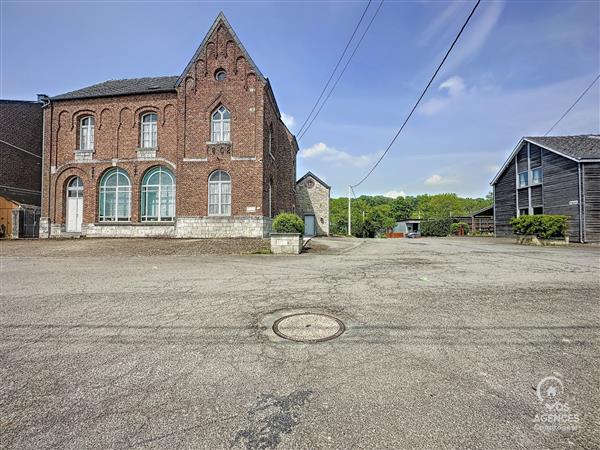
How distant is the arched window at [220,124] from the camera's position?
17625 mm

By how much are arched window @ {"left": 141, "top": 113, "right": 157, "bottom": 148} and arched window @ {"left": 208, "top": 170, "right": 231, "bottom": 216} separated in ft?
17.3

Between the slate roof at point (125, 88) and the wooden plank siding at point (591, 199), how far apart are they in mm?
27574

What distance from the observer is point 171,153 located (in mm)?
18359

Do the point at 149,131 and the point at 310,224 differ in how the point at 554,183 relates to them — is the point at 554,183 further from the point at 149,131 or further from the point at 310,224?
the point at 149,131

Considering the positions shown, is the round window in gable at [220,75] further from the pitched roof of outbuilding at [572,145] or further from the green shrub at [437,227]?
the green shrub at [437,227]

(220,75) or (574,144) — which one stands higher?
(220,75)

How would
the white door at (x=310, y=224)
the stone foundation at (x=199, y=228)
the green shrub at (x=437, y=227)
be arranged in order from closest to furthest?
the stone foundation at (x=199, y=228), the white door at (x=310, y=224), the green shrub at (x=437, y=227)

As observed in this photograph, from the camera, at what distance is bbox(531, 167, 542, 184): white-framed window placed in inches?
878

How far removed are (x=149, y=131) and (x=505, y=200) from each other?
30.3 m

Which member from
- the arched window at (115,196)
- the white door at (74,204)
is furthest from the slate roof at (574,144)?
the white door at (74,204)

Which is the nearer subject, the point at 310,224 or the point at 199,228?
the point at 199,228

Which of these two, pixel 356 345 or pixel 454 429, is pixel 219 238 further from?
pixel 454 429

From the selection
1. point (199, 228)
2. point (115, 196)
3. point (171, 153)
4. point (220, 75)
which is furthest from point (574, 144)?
point (115, 196)

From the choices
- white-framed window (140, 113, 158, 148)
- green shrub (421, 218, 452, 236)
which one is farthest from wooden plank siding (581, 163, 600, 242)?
white-framed window (140, 113, 158, 148)
